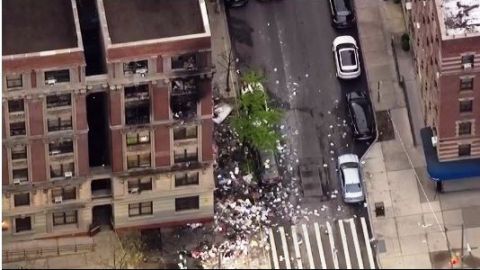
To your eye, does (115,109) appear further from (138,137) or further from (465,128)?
(465,128)

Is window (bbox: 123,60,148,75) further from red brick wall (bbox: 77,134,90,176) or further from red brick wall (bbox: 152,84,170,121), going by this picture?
red brick wall (bbox: 77,134,90,176)

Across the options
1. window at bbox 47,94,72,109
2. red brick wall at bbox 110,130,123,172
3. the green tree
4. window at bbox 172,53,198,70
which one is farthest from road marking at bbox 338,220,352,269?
window at bbox 47,94,72,109

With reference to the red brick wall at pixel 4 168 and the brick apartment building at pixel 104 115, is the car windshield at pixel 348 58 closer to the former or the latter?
the brick apartment building at pixel 104 115

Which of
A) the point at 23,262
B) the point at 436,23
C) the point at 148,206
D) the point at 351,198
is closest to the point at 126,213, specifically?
the point at 148,206

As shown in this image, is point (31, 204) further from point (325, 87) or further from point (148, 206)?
point (325, 87)

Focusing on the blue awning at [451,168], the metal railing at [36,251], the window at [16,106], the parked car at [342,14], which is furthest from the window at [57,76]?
the parked car at [342,14]
